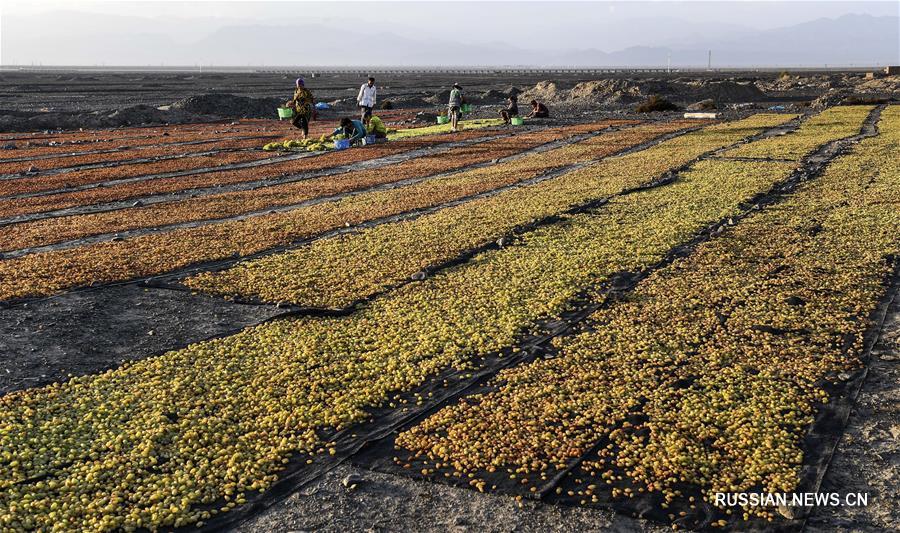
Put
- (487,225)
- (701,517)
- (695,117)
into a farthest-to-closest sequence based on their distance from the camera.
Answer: (695,117) < (487,225) < (701,517)

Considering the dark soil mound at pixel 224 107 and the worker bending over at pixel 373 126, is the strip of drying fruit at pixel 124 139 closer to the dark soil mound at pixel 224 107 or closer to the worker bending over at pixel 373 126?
the worker bending over at pixel 373 126

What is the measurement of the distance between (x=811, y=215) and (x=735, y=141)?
46.2 ft

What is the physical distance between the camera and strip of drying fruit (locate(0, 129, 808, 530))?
5.47 meters

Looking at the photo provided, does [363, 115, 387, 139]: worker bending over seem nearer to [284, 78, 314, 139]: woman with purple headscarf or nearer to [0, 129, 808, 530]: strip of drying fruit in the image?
[284, 78, 314, 139]: woman with purple headscarf

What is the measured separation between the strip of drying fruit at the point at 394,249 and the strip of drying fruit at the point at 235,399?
838mm

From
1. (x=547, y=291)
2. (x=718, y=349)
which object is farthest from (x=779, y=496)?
(x=547, y=291)

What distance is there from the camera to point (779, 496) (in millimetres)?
5258

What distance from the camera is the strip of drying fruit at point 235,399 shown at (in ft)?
17.9

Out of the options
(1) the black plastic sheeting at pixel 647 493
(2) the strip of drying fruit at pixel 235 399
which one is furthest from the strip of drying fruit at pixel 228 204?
(1) the black plastic sheeting at pixel 647 493

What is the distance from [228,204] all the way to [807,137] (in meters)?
22.3

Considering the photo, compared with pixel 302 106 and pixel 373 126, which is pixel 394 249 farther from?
pixel 373 126

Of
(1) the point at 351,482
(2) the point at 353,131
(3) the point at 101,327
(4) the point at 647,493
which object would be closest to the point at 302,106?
(2) the point at 353,131

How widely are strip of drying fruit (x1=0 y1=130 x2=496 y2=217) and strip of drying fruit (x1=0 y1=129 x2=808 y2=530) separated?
11.3m

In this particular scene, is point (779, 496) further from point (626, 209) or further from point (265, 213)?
point (265, 213)
